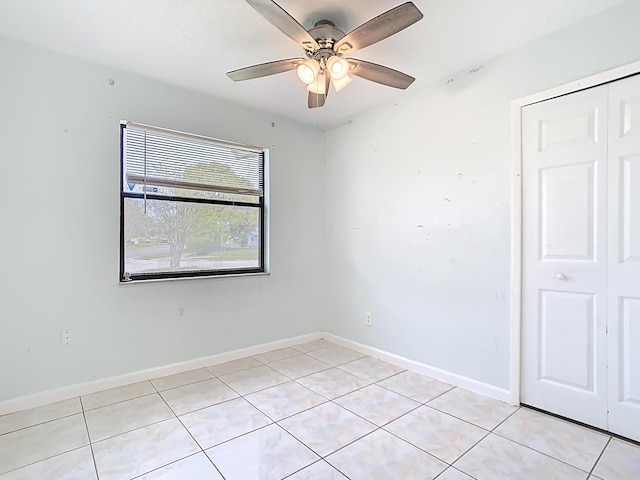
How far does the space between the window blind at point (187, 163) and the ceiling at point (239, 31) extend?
0.48 meters

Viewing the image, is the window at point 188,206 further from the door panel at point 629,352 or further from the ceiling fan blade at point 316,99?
the door panel at point 629,352

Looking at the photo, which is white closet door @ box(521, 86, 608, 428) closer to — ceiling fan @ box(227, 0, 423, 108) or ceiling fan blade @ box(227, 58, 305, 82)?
ceiling fan @ box(227, 0, 423, 108)

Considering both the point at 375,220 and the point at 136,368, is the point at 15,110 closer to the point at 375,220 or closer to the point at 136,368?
the point at 136,368

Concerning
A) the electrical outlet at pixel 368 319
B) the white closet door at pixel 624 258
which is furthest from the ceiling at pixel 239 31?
the electrical outlet at pixel 368 319

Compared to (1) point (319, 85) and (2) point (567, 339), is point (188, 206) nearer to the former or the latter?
(1) point (319, 85)

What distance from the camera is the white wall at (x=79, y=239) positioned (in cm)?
220

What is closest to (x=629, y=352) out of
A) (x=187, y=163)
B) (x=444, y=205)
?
(x=444, y=205)

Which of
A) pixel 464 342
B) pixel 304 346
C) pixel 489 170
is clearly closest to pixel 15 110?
pixel 304 346

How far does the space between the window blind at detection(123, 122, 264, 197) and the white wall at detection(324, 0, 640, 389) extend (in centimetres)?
98

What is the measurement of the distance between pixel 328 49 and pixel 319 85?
26 cm

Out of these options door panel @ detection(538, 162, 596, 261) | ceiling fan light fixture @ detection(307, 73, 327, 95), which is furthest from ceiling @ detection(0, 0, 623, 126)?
door panel @ detection(538, 162, 596, 261)

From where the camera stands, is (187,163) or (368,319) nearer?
(187,163)

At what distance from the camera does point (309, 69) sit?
205 centimetres

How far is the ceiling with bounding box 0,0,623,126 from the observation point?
1.85 m
